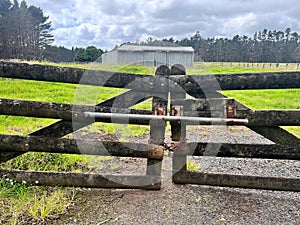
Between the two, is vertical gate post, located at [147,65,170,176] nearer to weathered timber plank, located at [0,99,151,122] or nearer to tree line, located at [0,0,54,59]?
weathered timber plank, located at [0,99,151,122]

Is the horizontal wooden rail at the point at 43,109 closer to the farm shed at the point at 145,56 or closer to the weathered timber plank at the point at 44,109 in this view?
the weathered timber plank at the point at 44,109

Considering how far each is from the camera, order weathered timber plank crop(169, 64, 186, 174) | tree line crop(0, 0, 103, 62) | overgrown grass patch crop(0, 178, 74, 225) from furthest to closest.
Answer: tree line crop(0, 0, 103, 62)
weathered timber plank crop(169, 64, 186, 174)
overgrown grass patch crop(0, 178, 74, 225)

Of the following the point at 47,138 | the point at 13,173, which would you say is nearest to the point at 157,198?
the point at 47,138

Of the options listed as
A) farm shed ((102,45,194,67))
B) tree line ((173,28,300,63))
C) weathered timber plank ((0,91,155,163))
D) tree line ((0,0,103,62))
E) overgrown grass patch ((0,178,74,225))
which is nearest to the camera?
overgrown grass patch ((0,178,74,225))

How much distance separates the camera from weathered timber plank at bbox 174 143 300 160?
2881 mm

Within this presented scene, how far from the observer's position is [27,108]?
8.80 feet

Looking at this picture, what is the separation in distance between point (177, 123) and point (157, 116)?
0.92 ft

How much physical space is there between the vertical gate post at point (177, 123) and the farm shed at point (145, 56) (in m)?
0.16

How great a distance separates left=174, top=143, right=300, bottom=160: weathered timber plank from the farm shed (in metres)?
0.94

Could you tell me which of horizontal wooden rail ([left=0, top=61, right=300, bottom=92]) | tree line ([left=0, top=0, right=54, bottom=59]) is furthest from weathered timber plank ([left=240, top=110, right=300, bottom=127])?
A: tree line ([left=0, top=0, right=54, bottom=59])

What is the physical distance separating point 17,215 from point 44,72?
1386 mm

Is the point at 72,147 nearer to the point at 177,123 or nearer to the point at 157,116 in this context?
the point at 157,116

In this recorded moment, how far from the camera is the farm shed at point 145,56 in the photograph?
3.00 meters

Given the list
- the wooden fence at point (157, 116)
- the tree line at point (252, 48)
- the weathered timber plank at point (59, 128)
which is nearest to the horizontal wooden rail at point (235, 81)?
the wooden fence at point (157, 116)
